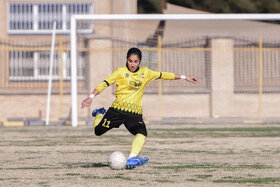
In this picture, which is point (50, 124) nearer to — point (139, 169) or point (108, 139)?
point (108, 139)

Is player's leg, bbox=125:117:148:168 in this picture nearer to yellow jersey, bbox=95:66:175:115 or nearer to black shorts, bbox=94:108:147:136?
black shorts, bbox=94:108:147:136

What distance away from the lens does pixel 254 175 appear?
9586 mm

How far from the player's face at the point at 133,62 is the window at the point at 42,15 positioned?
65.2 feet

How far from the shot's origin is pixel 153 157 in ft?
41.8

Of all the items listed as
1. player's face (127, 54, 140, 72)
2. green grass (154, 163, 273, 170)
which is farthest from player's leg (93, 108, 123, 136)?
green grass (154, 163, 273, 170)

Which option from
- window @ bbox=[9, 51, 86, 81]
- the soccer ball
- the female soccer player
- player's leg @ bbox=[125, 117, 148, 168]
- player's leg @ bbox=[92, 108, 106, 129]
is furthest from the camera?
window @ bbox=[9, 51, 86, 81]

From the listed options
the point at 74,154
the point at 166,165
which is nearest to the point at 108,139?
the point at 74,154

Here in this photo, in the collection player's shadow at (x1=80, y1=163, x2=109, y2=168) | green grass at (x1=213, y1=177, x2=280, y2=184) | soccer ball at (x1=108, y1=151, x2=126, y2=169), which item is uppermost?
soccer ball at (x1=108, y1=151, x2=126, y2=169)

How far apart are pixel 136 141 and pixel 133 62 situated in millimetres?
1045

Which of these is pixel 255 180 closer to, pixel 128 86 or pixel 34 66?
pixel 128 86

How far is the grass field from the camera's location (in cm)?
924

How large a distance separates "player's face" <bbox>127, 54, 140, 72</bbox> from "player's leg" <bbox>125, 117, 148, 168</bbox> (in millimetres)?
684

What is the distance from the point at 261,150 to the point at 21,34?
18.4 metres

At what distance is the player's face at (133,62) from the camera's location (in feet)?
35.0
